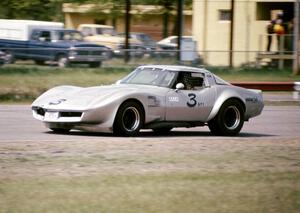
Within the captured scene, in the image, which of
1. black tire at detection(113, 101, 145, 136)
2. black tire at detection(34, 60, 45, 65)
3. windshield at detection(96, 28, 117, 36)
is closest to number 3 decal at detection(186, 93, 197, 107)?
black tire at detection(113, 101, 145, 136)

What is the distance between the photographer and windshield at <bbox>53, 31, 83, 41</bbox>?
126ft

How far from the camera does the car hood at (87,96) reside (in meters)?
Answer: 14.4

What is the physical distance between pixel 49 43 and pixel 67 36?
Answer: 1481 millimetres

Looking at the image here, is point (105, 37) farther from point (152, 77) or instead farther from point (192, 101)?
point (192, 101)

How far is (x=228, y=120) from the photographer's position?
634 inches

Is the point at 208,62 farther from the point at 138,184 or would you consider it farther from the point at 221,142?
the point at 138,184

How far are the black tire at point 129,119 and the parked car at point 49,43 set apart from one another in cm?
1382

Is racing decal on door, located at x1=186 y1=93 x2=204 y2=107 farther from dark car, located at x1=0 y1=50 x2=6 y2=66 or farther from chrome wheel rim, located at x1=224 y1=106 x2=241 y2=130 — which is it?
dark car, located at x1=0 y1=50 x2=6 y2=66

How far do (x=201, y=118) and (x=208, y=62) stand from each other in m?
15.0

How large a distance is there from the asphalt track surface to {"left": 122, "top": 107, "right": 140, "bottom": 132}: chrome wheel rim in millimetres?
366

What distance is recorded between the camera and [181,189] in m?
9.31

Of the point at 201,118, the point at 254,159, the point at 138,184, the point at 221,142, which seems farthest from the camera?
the point at 201,118

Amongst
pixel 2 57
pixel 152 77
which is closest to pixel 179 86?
pixel 152 77

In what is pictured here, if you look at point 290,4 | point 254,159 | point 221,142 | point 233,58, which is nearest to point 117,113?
point 221,142
